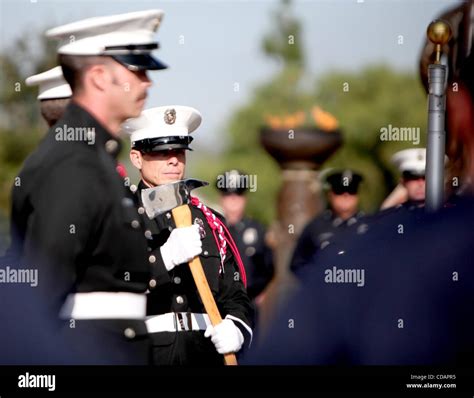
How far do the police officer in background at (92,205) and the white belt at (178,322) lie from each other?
0.09 meters

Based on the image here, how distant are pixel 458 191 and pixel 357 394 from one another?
93cm

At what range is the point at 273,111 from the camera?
15.0 ft

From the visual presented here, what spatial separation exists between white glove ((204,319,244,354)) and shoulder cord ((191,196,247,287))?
22cm

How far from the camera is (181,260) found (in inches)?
178

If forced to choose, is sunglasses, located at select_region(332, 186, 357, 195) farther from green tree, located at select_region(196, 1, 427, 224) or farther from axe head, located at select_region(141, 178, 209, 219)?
axe head, located at select_region(141, 178, 209, 219)

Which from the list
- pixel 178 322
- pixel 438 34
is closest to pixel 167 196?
pixel 178 322

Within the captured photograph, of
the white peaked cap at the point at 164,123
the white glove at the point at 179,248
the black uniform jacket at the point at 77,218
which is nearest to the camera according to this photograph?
the black uniform jacket at the point at 77,218

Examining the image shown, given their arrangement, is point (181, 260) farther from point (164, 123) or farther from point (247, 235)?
point (164, 123)

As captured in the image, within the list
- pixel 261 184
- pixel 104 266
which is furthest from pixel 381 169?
pixel 104 266

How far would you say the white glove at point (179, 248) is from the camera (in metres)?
4.51

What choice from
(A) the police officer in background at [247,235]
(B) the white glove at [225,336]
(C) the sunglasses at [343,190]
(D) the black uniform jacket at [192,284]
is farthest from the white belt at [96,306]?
(C) the sunglasses at [343,190]

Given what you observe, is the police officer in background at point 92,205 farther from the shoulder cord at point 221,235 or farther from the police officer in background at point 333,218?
the police officer in background at point 333,218

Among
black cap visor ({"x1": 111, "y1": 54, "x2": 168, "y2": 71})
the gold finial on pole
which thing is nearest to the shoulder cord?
black cap visor ({"x1": 111, "y1": 54, "x2": 168, "y2": 71})

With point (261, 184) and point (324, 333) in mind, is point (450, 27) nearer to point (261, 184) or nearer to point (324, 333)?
point (261, 184)
